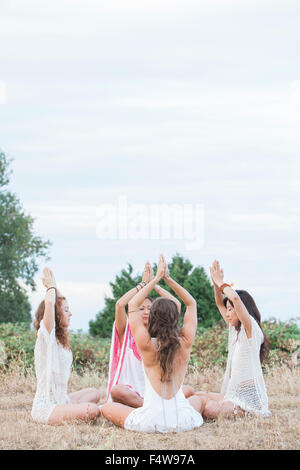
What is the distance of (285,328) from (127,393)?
6164 mm

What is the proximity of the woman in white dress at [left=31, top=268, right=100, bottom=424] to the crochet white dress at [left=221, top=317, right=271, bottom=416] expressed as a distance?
1.58 meters

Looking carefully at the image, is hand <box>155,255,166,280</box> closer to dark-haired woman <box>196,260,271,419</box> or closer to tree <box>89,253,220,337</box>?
dark-haired woman <box>196,260,271,419</box>

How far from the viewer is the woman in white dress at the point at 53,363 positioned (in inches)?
284

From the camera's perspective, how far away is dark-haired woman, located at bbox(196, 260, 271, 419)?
7281mm

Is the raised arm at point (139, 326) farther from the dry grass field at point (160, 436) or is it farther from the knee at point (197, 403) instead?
the knee at point (197, 403)

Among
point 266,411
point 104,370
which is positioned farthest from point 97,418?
point 104,370

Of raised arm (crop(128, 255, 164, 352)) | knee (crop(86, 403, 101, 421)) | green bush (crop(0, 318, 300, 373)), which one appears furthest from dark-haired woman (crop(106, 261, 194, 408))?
green bush (crop(0, 318, 300, 373))

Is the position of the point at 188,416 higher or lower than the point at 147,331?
lower

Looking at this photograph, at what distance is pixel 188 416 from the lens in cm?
663

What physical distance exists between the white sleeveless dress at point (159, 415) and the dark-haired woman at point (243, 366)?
86 cm

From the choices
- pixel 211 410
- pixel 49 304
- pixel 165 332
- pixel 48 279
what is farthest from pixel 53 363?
pixel 211 410

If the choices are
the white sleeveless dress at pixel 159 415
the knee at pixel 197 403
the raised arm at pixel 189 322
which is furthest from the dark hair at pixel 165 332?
the knee at pixel 197 403

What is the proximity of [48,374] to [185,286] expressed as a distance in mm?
9509
